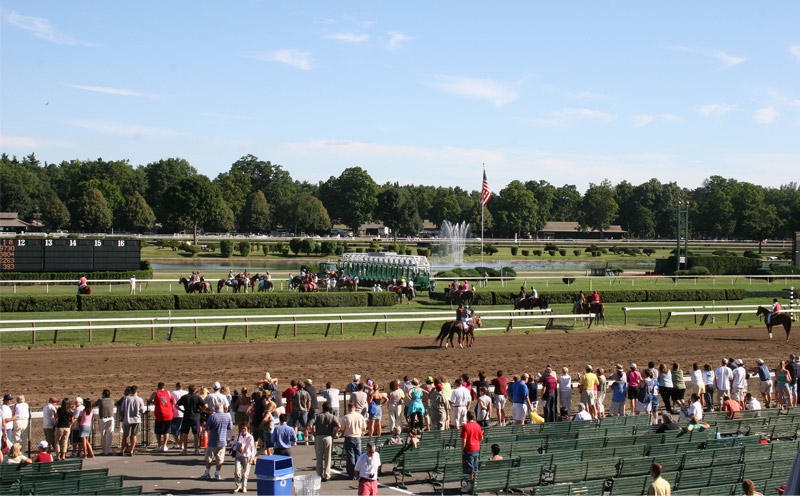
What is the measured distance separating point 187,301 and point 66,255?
8.95 meters

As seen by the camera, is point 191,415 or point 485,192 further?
point 485,192

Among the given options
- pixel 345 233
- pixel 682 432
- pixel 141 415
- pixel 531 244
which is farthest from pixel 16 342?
pixel 345 233

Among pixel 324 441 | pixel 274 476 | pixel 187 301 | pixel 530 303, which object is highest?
pixel 530 303

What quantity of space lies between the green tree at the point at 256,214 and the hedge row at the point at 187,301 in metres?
72.0

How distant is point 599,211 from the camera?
353 feet

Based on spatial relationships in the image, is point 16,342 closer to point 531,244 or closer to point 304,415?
point 304,415

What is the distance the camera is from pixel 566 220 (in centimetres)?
12794

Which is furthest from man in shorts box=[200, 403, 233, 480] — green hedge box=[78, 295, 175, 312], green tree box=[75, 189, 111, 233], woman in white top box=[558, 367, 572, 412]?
green tree box=[75, 189, 111, 233]

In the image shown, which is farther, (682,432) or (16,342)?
(16,342)

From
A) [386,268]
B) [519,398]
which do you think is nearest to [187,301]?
[386,268]

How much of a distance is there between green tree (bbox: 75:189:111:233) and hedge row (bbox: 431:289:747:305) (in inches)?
2471

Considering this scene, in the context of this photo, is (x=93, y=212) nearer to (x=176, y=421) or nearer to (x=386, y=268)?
(x=386, y=268)

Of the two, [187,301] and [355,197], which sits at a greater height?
[355,197]

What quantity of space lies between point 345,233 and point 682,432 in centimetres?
10429
